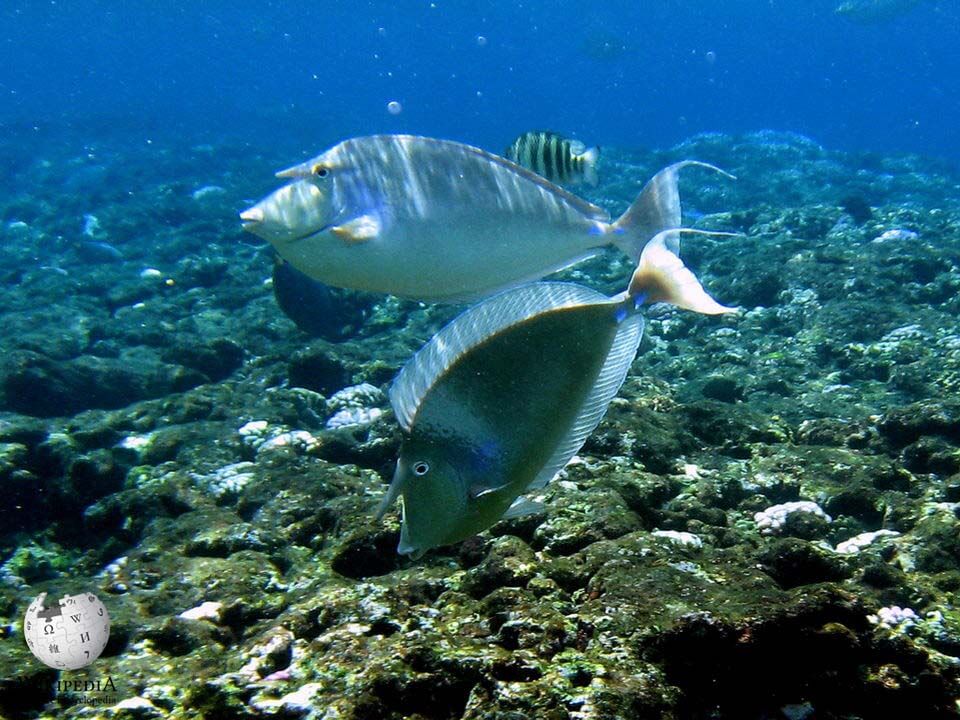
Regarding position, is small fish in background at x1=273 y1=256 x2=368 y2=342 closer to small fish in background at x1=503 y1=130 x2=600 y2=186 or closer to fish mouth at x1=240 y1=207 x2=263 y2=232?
small fish in background at x1=503 y1=130 x2=600 y2=186

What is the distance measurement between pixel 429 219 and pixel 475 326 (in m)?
0.44

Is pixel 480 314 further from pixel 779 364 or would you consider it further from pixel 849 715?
pixel 779 364

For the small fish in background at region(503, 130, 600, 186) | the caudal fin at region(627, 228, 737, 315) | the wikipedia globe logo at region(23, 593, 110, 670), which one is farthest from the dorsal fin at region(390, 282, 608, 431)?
the small fish in background at region(503, 130, 600, 186)

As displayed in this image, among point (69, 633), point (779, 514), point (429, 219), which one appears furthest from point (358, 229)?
point (779, 514)

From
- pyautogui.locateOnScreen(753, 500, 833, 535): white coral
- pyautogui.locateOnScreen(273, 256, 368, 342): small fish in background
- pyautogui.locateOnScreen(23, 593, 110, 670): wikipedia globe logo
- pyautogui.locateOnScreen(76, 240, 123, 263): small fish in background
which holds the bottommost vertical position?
pyautogui.locateOnScreen(23, 593, 110, 670): wikipedia globe logo

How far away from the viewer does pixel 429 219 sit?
1.83 metres

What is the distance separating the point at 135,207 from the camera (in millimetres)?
18719

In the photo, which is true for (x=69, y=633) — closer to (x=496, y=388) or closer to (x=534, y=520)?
(x=534, y=520)

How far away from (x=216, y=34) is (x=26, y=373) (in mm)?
119779

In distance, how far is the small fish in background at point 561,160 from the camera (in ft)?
14.7

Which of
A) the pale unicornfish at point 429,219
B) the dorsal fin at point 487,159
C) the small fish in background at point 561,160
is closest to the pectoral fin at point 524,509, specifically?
the pale unicornfish at point 429,219

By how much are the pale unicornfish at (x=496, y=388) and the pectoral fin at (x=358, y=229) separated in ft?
1.33

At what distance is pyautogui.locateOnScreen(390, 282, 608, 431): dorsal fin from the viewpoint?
158cm

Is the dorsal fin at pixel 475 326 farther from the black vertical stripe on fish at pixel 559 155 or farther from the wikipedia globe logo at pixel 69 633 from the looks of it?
the black vertical stripe on fish at pixel 559 155
